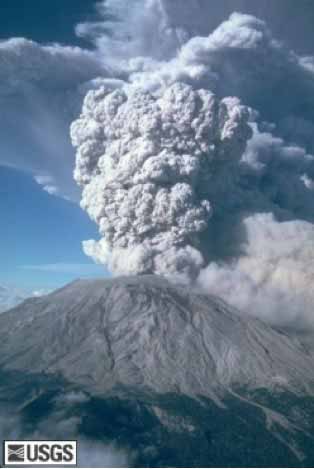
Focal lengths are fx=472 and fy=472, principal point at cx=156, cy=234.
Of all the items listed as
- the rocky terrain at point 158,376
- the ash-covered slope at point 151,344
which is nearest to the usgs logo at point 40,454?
the rocky terrain at point 158,376

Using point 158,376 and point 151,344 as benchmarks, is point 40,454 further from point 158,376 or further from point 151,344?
point 151,344

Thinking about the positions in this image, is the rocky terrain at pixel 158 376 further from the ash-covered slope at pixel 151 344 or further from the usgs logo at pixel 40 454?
the usgs logo at pixel 40 454

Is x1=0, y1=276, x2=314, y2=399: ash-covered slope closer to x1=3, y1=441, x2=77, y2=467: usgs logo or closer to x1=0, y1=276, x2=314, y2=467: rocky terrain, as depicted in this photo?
x1=0, y1=276, x2=314, y2=467: rocky terrain

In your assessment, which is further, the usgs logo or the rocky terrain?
the rocky terrain

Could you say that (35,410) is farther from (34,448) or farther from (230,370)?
(230,370)

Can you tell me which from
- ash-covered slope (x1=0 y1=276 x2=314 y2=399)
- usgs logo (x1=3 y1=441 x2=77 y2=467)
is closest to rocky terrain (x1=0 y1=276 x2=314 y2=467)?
ash-covered slope (x1=0 y1=276 x2=314 y2=399)

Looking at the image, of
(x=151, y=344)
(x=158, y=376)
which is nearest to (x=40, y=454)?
(x=158, y=376)

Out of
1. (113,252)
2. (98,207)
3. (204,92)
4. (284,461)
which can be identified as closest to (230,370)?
(284,461)
